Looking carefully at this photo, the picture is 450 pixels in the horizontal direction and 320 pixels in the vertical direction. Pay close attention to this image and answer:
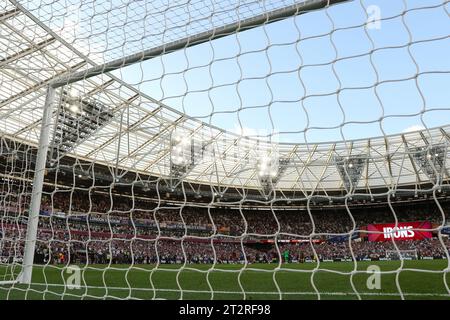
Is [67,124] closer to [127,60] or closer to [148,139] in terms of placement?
[127,60]

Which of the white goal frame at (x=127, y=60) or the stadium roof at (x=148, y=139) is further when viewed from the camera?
the stadium roof at (x=148, y=139)

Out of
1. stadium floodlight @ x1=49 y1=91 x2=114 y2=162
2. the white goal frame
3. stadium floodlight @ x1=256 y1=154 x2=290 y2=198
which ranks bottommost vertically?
the white goal frame

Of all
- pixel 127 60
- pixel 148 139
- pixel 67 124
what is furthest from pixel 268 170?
pixel 127 60

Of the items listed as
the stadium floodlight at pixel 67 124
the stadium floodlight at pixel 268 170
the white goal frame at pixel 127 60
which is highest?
the stadium floodlight at pixel 268 170

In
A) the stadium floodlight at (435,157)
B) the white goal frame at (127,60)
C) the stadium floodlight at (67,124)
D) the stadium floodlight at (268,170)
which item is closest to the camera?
the stadium floodlight at (435,157)

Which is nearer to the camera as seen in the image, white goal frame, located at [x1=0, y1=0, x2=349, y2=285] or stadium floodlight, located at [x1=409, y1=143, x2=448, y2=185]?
stadium floodlight, located at [x1=409, y1=143, x2=448, y2=185]

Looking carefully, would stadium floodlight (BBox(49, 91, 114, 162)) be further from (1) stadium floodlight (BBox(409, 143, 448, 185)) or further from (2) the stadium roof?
(1) stadium floodlight (BBox(409, 143, 448, 185))

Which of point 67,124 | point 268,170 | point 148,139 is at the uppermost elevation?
point 148,139

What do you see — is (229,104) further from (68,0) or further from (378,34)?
(68,0)

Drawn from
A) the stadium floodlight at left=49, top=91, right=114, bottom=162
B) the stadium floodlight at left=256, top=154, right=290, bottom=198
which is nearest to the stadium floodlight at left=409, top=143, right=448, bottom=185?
the stadium floodlight at left=49, top=91, right=114, bottom=162

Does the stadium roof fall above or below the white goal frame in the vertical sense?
above

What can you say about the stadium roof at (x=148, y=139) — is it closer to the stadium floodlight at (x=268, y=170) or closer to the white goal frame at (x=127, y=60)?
the stadium floodlight at (x=268, y=170)

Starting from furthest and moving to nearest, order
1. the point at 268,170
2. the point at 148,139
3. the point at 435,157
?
the point at 148,139 < the point at 268,170 < the point at 435,157

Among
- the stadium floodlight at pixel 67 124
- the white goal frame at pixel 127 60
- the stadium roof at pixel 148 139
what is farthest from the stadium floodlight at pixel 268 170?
the white goal frame at pixel 127 60
